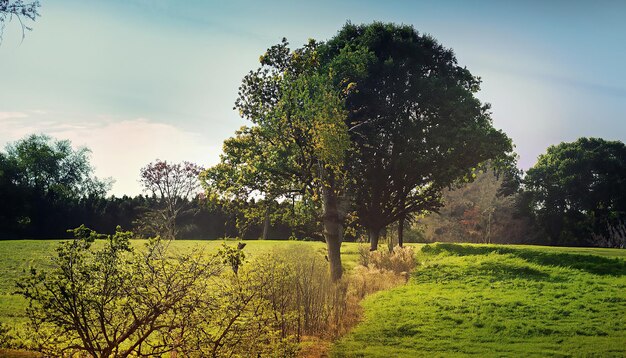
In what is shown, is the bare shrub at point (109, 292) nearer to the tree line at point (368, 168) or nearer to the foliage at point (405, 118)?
the tree line at point (368, 168)

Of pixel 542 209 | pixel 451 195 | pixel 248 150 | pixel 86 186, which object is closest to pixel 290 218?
pixel 248 150

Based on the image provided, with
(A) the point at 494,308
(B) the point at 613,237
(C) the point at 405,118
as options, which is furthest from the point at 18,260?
(B) the point at 613,237

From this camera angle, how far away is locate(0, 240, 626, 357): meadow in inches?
482

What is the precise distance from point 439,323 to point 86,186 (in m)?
62.7

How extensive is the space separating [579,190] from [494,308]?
122ft

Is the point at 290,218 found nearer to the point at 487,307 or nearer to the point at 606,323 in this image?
the point at 487,307

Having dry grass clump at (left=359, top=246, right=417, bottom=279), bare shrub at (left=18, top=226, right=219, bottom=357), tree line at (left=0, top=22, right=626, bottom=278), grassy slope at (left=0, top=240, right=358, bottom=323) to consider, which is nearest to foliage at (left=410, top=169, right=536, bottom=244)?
tree line at (left=0, top=22, right=626, bottom=278)

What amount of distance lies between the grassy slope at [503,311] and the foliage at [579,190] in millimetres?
24968

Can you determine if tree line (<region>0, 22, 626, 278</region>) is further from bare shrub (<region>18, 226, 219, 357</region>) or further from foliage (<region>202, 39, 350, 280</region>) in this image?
bare shrub (<region>18, 226, 219, 357</region>)

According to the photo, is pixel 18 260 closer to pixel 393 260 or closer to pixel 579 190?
pixel 393 260

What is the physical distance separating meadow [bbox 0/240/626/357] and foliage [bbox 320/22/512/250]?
16.8 ft

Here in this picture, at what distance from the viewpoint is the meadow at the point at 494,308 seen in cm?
1224

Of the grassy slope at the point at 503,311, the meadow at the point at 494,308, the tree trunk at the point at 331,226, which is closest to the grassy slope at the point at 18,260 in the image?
the meadow at the point at 494,308

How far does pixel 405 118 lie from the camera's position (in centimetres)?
2777
